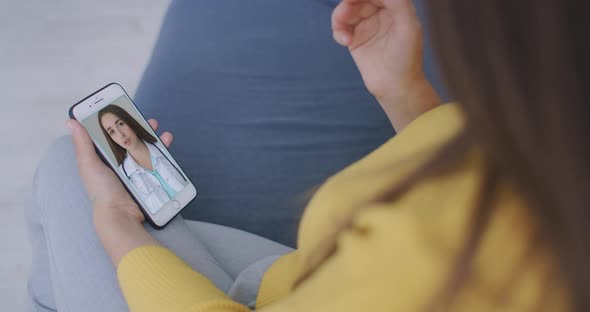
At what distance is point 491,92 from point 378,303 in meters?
0.15

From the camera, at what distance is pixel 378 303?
1.25 feet

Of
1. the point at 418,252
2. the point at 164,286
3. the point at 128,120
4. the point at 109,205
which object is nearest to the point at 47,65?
the point at 128,120

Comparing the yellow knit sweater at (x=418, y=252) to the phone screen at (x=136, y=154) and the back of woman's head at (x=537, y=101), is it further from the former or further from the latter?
the phone screen at (x=136, y=154)

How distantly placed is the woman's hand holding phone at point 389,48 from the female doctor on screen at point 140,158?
1.07 ft

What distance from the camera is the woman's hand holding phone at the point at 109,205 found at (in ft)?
2.30

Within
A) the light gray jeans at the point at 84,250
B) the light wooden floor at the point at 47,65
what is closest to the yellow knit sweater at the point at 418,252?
the light gray jeans at the point at 84,250

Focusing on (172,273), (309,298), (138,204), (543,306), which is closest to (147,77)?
(138,204)

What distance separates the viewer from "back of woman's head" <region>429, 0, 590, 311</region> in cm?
31

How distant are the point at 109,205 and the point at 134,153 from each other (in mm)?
115

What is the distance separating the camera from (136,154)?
0.85 meters

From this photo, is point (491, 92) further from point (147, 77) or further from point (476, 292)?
point (147, 77)

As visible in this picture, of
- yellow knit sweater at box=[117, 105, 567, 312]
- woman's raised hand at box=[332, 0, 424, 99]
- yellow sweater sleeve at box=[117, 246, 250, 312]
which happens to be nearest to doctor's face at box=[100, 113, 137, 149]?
yellow sweater sleeve at box=[117, 246, 250, 312]

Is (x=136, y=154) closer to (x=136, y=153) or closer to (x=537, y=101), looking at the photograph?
(x=136, y=153)

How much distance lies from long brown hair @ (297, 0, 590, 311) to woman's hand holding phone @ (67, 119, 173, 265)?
17.7 inches
